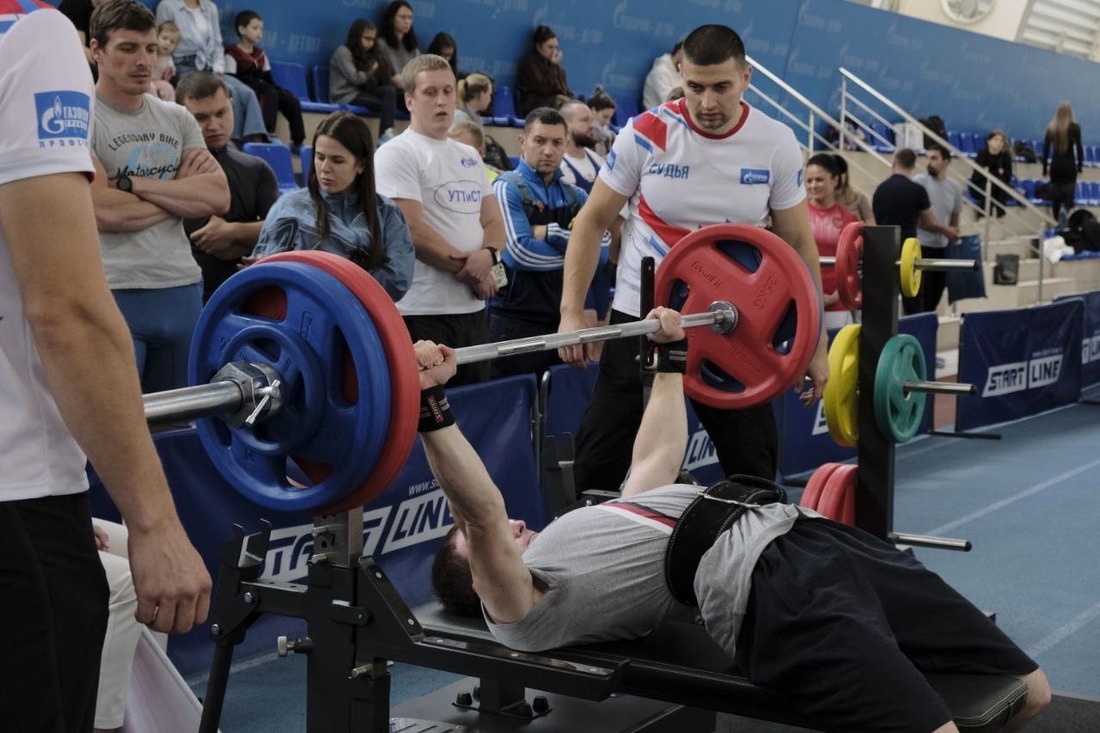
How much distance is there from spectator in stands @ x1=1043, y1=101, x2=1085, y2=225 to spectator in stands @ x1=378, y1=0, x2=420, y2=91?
740cm

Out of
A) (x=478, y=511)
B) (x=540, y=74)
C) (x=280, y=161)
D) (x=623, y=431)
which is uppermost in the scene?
(x=540, y=74)

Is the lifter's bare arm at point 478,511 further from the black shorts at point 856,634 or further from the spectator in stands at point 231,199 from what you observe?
the spectator in stands at point 231,199

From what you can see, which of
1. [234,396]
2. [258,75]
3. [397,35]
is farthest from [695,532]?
[397,35]

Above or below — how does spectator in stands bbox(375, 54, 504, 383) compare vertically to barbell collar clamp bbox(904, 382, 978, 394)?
above

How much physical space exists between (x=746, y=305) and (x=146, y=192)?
5.18 ft

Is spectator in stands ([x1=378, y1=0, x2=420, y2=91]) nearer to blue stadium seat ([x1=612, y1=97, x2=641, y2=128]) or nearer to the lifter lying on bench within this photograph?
blue stadium seat ([x1=612, y1=97, x2=641, y2=128])

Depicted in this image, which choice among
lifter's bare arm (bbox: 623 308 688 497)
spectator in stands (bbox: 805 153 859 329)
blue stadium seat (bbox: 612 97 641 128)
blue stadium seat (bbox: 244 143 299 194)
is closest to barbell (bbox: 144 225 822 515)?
lifter's bare arm (bbox: 623 308 688 497)

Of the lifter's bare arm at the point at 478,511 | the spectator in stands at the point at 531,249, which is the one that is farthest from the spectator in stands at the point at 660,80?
the lifter's bare arm at the point at 478,511

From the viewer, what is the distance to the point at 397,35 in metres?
8.92

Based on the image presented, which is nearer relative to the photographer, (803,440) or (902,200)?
(803,440)

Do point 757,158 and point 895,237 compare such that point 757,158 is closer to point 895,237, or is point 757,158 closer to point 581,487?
Answer: point 895,237

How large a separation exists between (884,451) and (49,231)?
300 centimetres

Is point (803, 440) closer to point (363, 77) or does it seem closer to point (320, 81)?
point (363, 77)

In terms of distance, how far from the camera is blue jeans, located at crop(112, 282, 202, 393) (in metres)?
3.46
